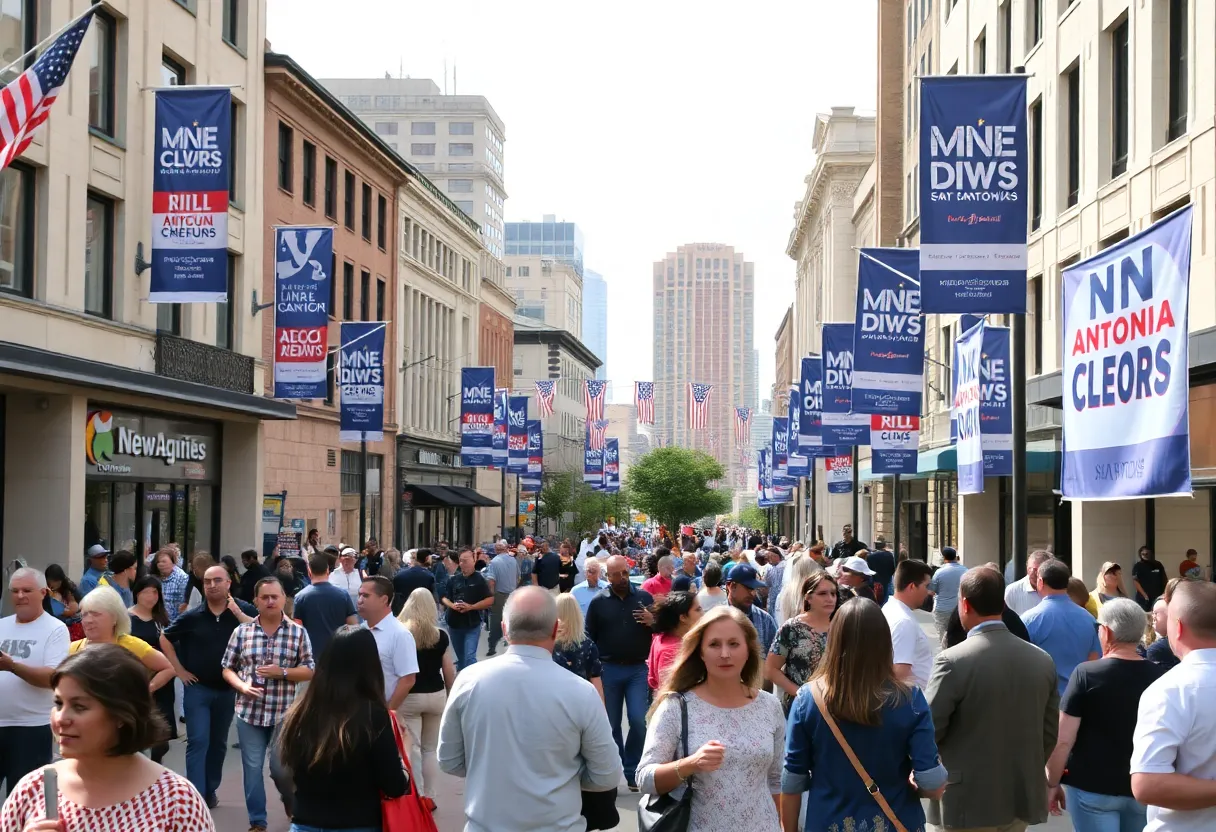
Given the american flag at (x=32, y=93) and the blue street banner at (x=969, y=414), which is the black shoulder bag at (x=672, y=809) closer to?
the blue street banner at (x=969, y=414)

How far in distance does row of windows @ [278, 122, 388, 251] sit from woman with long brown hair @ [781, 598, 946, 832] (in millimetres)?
36434

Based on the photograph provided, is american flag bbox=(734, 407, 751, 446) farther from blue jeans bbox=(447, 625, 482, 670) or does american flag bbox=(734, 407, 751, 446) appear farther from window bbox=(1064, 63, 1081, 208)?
blue jeans bbox=(447, 625, 482, 670)

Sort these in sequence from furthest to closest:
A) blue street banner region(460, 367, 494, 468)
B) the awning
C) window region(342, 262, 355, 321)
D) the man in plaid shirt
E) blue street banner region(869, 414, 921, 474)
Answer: the awning
window region(342, 262, 355, 321)
blue street banner region(460, 367, 494, 468)
blue street banner region(869, 414, 921, 474)
the man in plaid shirt

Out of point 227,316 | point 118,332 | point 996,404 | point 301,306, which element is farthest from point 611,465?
point 996,404

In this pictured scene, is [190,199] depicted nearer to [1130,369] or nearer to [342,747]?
[1130,369]

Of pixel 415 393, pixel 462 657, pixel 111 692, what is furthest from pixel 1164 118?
pixel 415 393

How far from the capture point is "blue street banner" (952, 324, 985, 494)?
15211mm

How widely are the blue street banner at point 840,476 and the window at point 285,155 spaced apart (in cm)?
1708

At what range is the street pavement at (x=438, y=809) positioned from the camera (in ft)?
34.9

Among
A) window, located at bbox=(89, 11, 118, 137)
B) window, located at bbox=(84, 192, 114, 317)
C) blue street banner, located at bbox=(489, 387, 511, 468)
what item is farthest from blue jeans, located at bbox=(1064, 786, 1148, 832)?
blue street banner, located at bbox=(489, 387, 511, 468)

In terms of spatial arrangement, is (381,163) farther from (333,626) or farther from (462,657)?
(333,626)

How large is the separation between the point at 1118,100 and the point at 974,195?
533 inches

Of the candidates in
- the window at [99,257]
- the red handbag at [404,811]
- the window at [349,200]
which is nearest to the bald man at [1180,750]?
the red handbag at [404,811]

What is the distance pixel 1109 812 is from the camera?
23.6 ft
